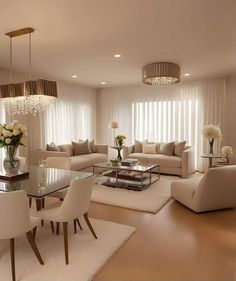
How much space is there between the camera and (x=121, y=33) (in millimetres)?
3123

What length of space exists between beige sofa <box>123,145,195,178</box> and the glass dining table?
3.28 meters

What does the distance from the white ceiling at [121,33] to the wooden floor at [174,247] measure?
2.60m

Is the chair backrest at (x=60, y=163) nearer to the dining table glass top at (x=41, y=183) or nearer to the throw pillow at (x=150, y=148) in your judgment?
the dining table glass top at (x=41, y=183)

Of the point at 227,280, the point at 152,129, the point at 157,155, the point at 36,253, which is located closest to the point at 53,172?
the point at 36,253

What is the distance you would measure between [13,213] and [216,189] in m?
2.81

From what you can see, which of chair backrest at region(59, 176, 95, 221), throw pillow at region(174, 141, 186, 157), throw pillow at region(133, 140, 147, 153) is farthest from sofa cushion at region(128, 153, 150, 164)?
chair backrest at region(59, 176, 95, 221)

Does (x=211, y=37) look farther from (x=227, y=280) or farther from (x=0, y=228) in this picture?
(x=0, y=228)

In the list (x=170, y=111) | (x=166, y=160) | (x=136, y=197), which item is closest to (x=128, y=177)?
(x=136, y=197)

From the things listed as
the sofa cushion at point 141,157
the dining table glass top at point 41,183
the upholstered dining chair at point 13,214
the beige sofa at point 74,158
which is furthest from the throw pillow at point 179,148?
the upholstered dining chair at point 13,214

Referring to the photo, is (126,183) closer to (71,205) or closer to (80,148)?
(80,148)

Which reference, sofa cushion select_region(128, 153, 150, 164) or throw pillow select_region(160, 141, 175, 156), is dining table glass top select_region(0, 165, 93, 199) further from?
throw pillow select_region(160, 141, 175, 156)

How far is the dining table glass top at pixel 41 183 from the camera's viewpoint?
246 centimetres

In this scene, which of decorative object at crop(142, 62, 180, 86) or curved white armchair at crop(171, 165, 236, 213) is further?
decorative object at crop(142, 62, 180, 86)

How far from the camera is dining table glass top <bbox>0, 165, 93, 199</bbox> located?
8.09ft
